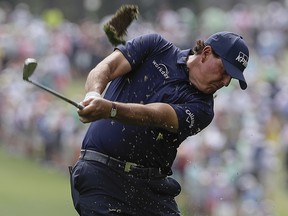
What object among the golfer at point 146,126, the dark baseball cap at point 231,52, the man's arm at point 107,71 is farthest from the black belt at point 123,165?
the dark baseball cap at point 231,52

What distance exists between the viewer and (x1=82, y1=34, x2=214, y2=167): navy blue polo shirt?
6.89 m

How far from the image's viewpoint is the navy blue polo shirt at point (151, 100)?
22.6ft

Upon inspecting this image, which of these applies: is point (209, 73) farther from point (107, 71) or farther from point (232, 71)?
point (107, 71)

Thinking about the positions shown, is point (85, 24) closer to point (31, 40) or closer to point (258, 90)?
point (31, 40)

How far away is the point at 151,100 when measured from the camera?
6926 millimetres

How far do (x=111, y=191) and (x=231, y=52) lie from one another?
48.6 inches

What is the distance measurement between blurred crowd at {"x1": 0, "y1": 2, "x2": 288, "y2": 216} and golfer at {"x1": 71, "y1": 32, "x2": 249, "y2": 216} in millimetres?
5810

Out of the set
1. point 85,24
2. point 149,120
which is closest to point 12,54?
point 85,24

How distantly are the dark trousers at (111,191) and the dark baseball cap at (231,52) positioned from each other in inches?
36.4

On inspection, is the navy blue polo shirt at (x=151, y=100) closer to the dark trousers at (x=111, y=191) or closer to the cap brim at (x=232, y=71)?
the dark trousers at (x=111, y=191)

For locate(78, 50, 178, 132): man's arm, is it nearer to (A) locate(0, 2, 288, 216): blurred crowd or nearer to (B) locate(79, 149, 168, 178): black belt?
(B) locate(79, 149, 168, 178): black belt

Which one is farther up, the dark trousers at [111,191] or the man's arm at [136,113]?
the man's arm at [136,113]

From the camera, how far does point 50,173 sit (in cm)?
2128

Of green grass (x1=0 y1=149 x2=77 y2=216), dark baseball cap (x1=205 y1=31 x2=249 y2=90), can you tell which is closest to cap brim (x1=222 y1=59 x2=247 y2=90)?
dark baseball cap (x1=205 y1=31 x2=249 y2=90)
